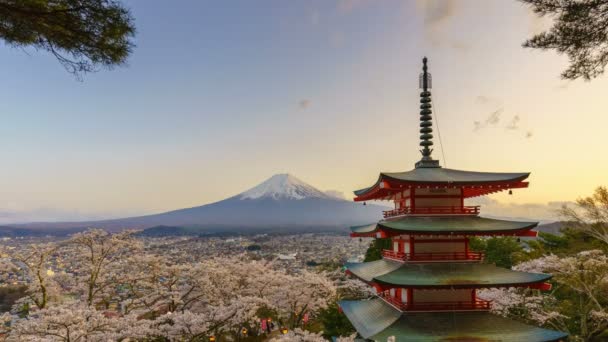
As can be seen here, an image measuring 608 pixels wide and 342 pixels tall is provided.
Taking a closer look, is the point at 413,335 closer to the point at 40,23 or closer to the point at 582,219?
the point at 40,23

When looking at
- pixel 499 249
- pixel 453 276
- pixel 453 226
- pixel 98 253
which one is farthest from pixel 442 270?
pixel 499 249

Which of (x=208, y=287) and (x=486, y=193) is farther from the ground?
(x=486, y=193)

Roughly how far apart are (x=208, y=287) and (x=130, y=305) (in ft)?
18.3

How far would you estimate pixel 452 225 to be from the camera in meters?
13.2

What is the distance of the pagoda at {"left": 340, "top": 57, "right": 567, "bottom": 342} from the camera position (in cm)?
1218

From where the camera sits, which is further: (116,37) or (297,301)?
(297,301)

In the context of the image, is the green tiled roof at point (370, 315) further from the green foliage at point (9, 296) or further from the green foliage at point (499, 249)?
the green foliage at point (9, 296)

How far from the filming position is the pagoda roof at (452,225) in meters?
12.8

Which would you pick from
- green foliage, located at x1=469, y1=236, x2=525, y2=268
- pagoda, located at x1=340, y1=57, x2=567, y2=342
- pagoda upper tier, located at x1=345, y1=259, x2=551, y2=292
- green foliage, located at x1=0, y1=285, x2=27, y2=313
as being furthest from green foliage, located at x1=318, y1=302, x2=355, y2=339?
green foliage, located at x1=0, y1=285, x2=27, y2=313

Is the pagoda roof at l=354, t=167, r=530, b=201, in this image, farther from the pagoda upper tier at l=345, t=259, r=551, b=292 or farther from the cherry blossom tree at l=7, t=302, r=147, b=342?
the cherry blossom tree at l=7, t=302, r=147, b=342

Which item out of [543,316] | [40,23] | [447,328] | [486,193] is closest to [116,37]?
[40,23]

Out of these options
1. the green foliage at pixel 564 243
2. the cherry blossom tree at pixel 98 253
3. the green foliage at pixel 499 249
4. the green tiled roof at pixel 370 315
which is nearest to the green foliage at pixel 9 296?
the cherry blossom tree at pixel 98 253

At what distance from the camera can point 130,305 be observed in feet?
81.2

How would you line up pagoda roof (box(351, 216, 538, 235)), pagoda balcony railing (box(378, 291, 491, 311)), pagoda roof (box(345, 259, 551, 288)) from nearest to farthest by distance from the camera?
pagoda roof (box(345, 259, 551, 288))
pagoda roof (box(351, 216, 538, 235))
pagoda balcony railing (box(378, 291, 491, 311))
